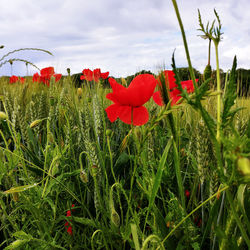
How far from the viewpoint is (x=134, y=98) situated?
595mm

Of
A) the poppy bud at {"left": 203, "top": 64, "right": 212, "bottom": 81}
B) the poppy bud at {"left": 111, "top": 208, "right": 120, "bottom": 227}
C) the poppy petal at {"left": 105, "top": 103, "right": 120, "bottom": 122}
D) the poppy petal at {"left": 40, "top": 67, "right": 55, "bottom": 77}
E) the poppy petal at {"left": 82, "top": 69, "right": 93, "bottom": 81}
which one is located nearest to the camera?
the poppy bud at {"left": 203, "top": 64, "right": 212, "bottom": 81}

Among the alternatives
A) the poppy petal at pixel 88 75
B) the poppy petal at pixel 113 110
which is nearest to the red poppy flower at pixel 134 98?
the poppy petal at pixel 113 110

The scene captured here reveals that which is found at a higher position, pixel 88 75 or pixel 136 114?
pixel 88 75

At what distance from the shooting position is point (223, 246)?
42 cm

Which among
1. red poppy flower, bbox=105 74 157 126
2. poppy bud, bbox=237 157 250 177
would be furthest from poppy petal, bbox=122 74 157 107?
poppy bud, bbox=237 157 250 177

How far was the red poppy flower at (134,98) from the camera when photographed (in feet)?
1.94

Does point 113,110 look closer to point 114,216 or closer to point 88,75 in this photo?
point 114,216

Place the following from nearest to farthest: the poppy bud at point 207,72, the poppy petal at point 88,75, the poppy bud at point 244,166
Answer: the poppy bud at point 244,166 < the poppy bud at point 207,72 < the poppy petal at point 88,75

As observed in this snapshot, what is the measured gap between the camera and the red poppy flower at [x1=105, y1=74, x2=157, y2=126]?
0.59m

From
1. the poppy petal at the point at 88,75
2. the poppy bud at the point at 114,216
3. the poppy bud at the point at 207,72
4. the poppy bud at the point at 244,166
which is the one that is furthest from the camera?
the poppy petal at the point at 88,75

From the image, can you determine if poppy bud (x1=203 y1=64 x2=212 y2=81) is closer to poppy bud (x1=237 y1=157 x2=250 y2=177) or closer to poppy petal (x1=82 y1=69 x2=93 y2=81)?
poppy bud (x1=237 y1=157 x2=250 y2=177)

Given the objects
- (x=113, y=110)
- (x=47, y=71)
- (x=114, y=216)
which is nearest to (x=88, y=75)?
(x=47, y=71)

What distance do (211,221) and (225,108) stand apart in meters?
0.29

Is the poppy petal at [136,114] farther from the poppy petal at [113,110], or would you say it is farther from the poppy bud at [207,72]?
the poppy bud at [207,72]
